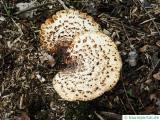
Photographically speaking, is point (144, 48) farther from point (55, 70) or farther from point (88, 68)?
point (55, 70)

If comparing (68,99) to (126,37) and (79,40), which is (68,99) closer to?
(79,40)

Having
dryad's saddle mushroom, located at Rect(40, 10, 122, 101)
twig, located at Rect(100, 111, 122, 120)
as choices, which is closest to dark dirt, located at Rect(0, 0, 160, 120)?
twig, located at Rect(100, 111, 122, 120)

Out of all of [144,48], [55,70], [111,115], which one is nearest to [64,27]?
[55,70]

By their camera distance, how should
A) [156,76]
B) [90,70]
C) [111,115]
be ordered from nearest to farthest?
1. [90,70]
2. [111,115]
3. [156,76]

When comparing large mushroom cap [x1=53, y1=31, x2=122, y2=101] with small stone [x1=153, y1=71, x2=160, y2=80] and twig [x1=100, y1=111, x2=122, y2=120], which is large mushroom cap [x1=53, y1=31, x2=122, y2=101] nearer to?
twig [x1=100, y1=111, x2=122, y2=120]

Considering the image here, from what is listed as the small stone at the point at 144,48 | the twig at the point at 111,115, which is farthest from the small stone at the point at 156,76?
the twig at the point at 111,115

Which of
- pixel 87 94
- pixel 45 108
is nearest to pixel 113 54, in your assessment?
pixel 87 94
